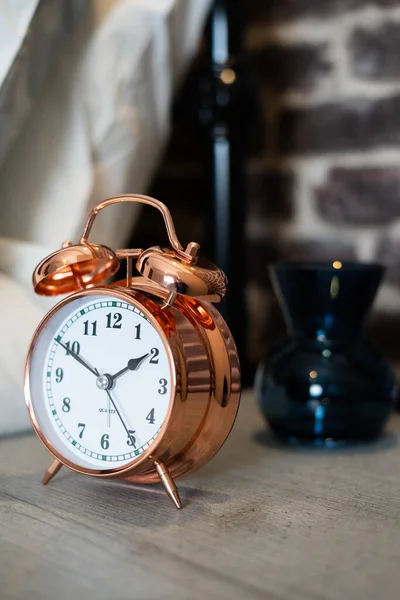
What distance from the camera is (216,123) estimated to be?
51.7 inches

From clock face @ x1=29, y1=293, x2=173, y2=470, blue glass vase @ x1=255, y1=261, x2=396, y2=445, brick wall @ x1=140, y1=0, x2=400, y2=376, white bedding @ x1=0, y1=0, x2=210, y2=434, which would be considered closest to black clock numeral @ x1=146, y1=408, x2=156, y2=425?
clock face @ x1=29, y1=293, x2=173, y2=470

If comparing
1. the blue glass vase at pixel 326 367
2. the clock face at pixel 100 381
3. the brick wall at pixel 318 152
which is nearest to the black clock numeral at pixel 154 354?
the clock face at pixel 100 381

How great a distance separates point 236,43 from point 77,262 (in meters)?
0.68

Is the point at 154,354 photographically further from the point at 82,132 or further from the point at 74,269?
the point at 82,132

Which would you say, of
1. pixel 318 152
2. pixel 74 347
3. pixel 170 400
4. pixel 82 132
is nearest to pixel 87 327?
pixel 74 347

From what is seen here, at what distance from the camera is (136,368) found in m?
0.79

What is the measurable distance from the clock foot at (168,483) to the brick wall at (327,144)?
28.9 inches

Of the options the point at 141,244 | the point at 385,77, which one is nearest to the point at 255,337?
the point at 141,244

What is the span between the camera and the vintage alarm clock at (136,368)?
76cm

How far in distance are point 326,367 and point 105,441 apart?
0.33 meters

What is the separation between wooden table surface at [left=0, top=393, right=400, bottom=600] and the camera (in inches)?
22.7

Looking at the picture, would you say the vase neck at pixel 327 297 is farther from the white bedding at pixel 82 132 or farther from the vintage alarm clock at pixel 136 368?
the white bedding at pixel 82 132

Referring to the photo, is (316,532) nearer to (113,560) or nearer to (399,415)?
(113,560)

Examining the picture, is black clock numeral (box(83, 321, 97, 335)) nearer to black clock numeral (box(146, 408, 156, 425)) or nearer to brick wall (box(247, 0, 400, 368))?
black clock numeral (box(146, 408, 156, 425))
